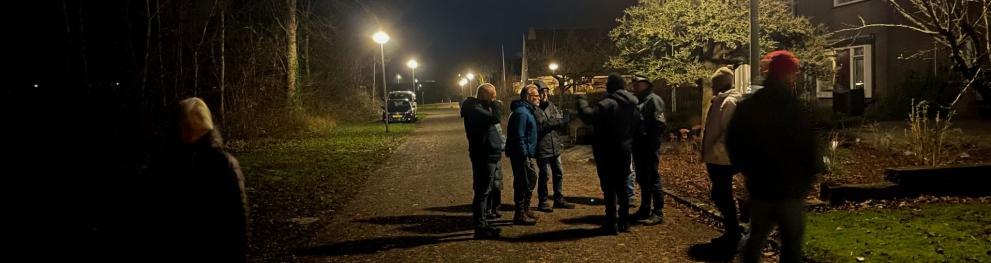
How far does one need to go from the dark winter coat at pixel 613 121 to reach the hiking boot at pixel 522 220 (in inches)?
50.2

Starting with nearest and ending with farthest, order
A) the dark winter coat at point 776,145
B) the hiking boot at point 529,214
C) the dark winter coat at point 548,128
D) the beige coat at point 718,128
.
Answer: the dark winter coat at point 776,145 < the beige coat at point 718,128 < the hiking boot at point 529,214 < the dark winter coat at point 548,128

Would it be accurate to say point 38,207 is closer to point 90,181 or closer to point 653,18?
point 90,181

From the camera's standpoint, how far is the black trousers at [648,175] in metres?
7.58

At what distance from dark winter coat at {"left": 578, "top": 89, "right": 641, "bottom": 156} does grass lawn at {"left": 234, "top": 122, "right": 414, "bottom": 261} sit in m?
2.97

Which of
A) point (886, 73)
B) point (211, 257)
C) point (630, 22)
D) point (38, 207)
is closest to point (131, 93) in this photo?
point (38, 207)

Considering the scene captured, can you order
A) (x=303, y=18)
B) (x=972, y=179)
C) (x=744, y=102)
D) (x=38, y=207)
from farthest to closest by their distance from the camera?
(x=303, y=18)
(x=38, y=207)
(x=972, y=179)
(x=744, y=102)

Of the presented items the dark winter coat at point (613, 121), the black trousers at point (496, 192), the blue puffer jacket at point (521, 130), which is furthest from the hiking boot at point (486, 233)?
the dark winter coat at point (613, 121)

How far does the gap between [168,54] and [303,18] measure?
920 centimetres

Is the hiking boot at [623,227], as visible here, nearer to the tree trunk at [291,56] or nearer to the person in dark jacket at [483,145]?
the person in dark jacket at [483,145]

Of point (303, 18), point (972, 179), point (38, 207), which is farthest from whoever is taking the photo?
point (303, 18)

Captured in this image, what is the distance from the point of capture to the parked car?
3569 cm

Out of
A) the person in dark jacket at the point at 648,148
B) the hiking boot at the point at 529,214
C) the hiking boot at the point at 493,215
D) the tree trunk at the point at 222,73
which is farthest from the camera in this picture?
the tree trunk at the point at 222,73

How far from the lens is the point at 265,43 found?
1023 inches

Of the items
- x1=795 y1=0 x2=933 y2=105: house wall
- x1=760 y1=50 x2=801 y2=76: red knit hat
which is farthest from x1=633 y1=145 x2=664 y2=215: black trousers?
x1=795 y1=0 x2=933 y2=105: house wall
